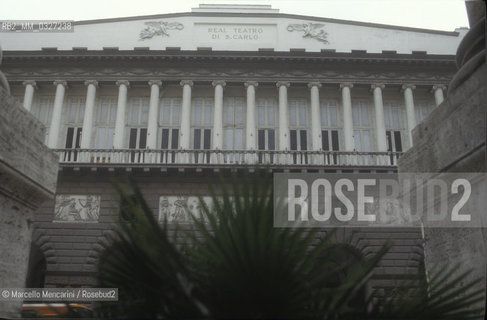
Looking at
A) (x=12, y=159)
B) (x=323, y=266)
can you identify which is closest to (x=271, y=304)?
(x=323, y=266)

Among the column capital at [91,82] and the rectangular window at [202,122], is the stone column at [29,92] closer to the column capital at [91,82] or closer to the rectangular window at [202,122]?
the column capital at [91,82]

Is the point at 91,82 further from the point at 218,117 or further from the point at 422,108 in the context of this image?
the point at 422,108

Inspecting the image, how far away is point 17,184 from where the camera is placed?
4.65 metres

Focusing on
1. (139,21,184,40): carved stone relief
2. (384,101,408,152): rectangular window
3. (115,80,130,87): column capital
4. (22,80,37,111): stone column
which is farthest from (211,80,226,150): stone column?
(22,80,37,111): stone column

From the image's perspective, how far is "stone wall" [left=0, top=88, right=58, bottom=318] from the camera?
4.43 metres

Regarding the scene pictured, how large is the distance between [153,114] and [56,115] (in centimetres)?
483

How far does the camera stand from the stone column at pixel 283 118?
24578 millimetres

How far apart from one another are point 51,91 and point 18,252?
2318 cm

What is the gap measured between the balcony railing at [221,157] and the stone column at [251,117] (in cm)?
80

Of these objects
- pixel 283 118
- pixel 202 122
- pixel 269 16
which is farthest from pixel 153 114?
pixel 269 16

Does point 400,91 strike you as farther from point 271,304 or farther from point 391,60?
point 271,304

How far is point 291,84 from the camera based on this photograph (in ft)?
85.0

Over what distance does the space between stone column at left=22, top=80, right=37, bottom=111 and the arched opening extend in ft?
24.5

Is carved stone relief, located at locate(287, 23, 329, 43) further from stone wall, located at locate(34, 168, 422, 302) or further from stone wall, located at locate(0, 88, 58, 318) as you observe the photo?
stone wall, located at locate(0, 88, 58, 318)
